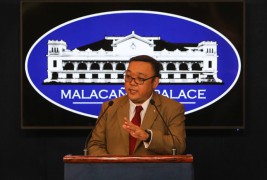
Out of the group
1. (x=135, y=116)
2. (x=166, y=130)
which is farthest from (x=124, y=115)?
(x=166, y=130)

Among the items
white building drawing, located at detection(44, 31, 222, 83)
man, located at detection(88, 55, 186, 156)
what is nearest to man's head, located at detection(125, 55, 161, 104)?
man, located at detection(88, 55, 186, 156)

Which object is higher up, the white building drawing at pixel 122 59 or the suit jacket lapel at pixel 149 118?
the white building drawing at pixel 122 59

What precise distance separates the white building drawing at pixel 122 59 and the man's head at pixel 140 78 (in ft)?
5.00

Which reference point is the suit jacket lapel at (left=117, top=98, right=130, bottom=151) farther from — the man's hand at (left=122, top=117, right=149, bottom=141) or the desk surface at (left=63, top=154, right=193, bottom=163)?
the desk surface at (left=63, top=154, right=193, bottom=163)

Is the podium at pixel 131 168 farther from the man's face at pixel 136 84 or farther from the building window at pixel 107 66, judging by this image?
the building window at pixel 107 66

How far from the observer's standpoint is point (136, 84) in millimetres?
3906

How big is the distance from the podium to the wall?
2398mm

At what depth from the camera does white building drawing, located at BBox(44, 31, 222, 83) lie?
5.48m

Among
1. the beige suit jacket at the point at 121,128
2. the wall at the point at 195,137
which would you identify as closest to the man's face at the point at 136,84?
the beige suit jacket at the point at 121,128

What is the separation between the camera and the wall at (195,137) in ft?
18.1

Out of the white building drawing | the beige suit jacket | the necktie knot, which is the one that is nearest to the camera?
the beige suit jacket
